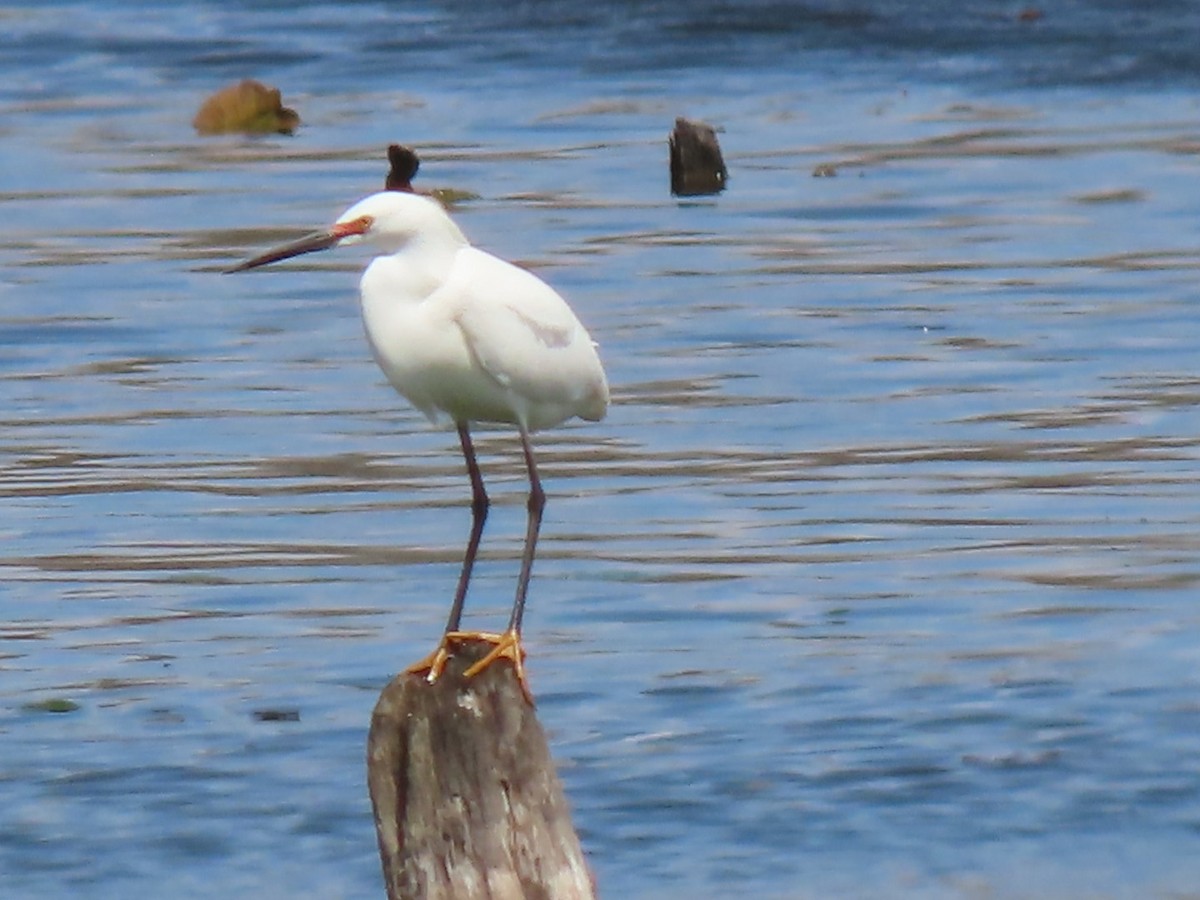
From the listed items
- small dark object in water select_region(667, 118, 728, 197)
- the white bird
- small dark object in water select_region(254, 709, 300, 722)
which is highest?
the white bird

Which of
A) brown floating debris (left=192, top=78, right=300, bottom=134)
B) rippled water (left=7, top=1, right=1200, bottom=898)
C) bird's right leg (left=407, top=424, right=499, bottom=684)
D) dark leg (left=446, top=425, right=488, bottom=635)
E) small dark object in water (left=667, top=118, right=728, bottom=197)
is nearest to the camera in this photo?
bird's right leg (left=407, top=424, right=499, bottom=684)

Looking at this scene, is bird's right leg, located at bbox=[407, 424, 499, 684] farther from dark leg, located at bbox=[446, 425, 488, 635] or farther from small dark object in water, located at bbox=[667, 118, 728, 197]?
small dark object in water, located at bbox=[667, 118, 728, 197]

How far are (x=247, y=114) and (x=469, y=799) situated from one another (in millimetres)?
19431

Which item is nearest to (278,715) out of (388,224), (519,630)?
(519,630)

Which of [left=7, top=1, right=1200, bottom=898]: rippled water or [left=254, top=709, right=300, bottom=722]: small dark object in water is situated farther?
[left=254, top=709, right=300, bottom=722]: small dark object in water

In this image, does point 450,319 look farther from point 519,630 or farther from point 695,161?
point 695,161

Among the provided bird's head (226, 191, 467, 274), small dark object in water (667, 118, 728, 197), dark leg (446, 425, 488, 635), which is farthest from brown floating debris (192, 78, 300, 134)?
bird's head (226, 191, 467, 274)

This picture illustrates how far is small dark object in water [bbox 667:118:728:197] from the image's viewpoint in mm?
20672

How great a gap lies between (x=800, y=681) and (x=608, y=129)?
15.1 m

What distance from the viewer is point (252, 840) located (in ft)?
29.3

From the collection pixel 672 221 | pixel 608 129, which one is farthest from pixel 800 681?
pixel 608 129

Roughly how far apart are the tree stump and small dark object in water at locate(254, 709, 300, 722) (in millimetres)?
3594

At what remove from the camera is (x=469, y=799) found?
20.4 ft

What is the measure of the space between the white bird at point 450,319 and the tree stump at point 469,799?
1.67 feet
